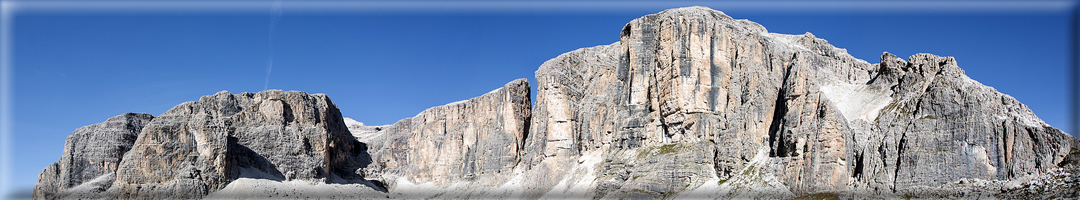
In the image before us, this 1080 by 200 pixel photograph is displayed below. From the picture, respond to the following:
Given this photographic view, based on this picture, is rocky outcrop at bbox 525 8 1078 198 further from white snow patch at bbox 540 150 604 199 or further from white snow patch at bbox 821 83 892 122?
white snow patch at bbox 540 150 604 199

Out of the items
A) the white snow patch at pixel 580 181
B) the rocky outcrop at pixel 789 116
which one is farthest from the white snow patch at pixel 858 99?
the white snow patch at pixel 580 181

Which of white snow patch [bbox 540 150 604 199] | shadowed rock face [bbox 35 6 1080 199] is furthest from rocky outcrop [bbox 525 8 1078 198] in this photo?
white snow patch [bbox 540 150 604 199]

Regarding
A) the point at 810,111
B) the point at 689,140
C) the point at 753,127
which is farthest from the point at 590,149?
the point at 810,111

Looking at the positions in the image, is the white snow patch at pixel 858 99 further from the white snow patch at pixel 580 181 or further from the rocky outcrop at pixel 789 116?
the white snow patch at pixel 580 181

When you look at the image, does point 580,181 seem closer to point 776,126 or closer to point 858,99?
point 776,126

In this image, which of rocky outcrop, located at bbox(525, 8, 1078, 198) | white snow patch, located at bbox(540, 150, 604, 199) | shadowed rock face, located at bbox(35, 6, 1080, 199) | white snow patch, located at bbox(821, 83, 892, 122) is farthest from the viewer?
white snow patch, located at bbox(540, 150, 604, 199)

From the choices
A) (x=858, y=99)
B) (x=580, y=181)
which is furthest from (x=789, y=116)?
(x=580, y=181)

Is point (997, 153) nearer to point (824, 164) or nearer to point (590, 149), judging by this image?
point (824, 164)

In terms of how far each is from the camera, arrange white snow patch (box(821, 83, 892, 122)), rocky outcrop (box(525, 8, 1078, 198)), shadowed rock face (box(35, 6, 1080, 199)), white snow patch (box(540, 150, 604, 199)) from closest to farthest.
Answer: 1. shadowed rock face (box(35, 6, 1080, 199))
2. rocky outcrop (box(525, 8, 1078, 198))
3. white snow patch (box(821, 83, 892, 122))
4. white snow patch (box(540, 150, 604, 199))

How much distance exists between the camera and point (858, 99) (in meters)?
150

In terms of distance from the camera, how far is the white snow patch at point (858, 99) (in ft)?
474

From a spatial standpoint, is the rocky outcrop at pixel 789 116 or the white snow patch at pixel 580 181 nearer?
the rocky outcrop at pixel 789 116

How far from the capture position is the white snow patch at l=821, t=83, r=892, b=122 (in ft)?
474

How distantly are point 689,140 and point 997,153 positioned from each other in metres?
53.9
